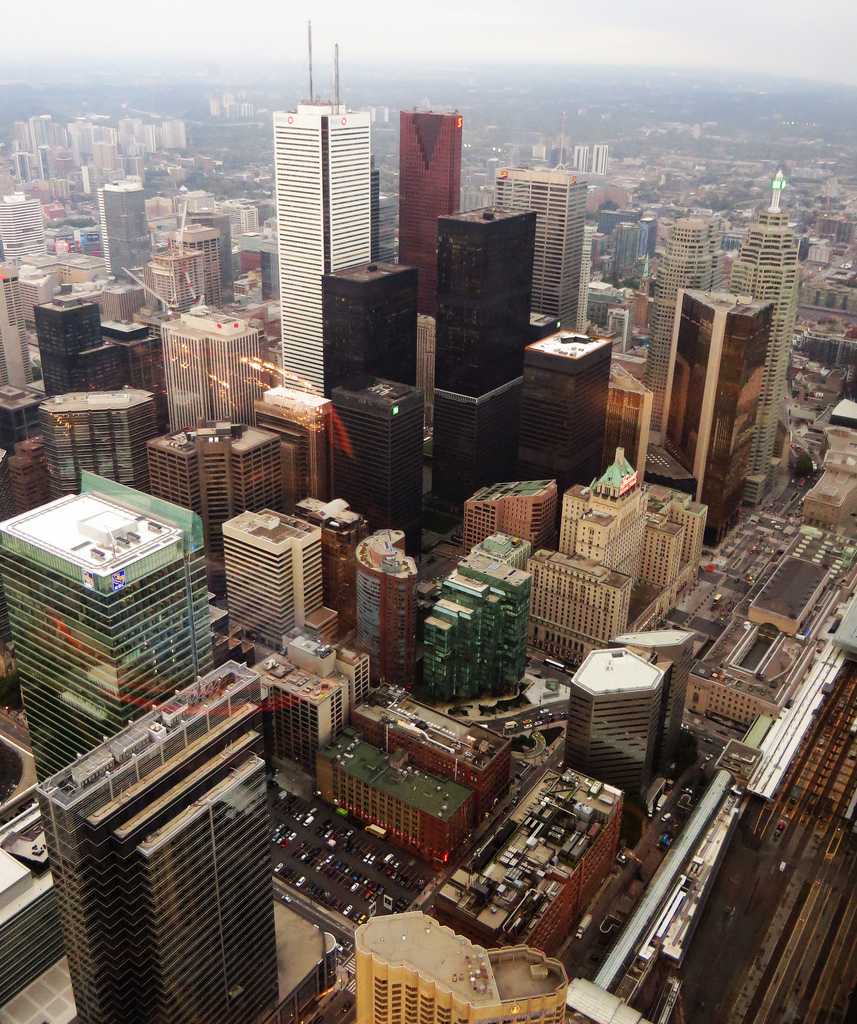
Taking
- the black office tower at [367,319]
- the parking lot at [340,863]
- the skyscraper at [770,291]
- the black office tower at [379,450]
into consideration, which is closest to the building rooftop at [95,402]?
the black office tower at [367,319]

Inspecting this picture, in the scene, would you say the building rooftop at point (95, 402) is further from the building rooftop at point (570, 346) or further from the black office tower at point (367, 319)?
the building rooftop at point (570, 346)

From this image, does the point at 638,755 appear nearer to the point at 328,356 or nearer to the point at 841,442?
the point at 328,356

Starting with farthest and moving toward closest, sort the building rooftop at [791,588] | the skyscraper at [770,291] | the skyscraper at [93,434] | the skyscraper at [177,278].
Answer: the skyscraper at [177,278] < the skyscraper at [770,291] < the skyscraper at [93,434] < the building rooftop at [791,588]

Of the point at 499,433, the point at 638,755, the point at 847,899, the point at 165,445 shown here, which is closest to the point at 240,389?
the point at 165,445

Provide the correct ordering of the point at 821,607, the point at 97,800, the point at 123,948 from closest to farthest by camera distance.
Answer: the point at 97,800, the point at 123,948, the point at 821,607

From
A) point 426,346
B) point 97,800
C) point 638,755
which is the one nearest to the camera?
point 97,800

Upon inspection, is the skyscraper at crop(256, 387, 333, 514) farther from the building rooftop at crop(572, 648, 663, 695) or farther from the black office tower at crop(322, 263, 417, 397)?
the building rooftop at crop(572, 648, 663, 695)

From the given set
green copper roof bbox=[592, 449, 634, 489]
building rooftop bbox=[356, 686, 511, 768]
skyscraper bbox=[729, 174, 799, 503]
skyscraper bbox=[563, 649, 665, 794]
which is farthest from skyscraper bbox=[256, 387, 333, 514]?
skyscraper bbox=[729, 174, 799, 503]
